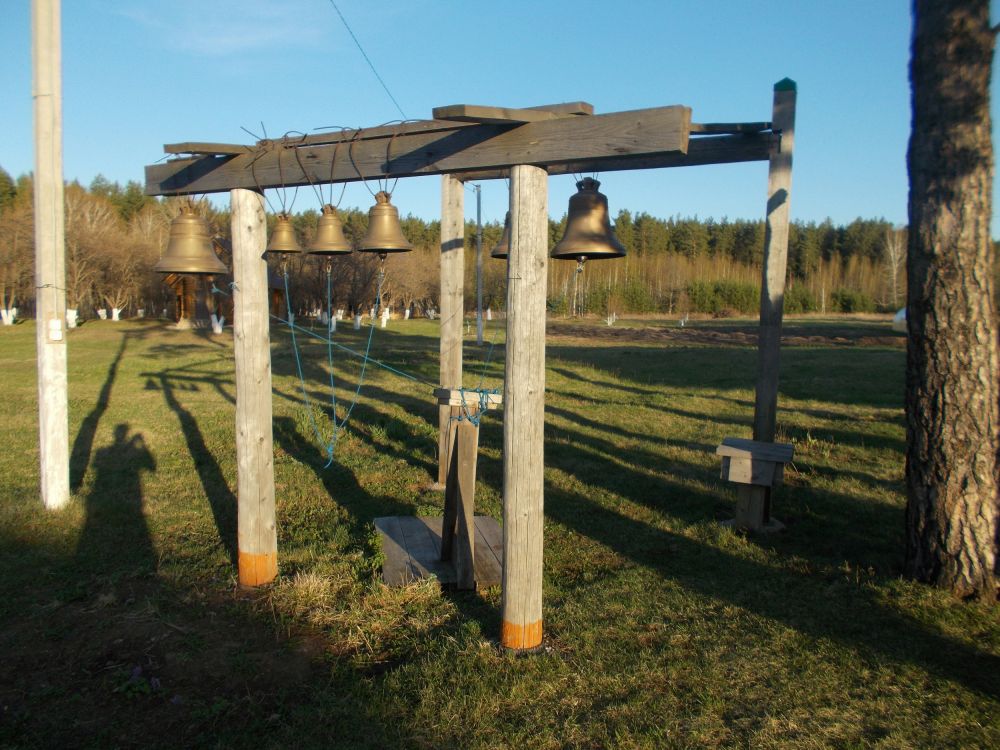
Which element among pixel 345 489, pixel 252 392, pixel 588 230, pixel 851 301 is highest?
pixel 851 301

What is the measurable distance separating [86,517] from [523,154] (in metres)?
5.29

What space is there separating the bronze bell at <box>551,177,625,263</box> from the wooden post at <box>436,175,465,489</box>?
300 centimetres

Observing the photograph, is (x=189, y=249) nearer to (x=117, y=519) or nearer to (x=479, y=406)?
(x=479, y=406)

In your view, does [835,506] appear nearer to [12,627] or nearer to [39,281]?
[12,627]

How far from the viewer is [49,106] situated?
21.6ft

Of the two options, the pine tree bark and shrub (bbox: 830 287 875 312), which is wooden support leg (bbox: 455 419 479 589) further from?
shrub (bbox: 830 287 875 312)

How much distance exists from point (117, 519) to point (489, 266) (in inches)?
2140

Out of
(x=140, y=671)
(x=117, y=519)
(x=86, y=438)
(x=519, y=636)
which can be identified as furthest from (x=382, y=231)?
(x=86, y=438)

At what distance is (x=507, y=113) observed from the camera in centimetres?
379

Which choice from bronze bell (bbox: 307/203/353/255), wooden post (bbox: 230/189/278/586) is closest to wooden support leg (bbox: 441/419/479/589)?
wooden post (bbox: 230/189/278/586)

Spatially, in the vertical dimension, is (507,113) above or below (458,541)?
above

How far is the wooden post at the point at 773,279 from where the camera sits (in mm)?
6184

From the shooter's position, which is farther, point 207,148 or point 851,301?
point 851,301

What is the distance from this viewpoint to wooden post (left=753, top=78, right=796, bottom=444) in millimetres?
6184
